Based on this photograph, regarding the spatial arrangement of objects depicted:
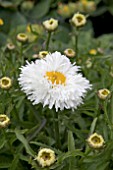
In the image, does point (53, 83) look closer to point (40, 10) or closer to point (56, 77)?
point (56, 77)

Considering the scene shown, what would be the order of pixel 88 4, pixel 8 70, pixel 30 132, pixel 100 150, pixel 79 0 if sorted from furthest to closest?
pixel 79 0, pixel 88 4, pixel 8 70, pixel 30 132, pixel 100 150

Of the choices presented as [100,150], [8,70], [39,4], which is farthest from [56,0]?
[100,150]

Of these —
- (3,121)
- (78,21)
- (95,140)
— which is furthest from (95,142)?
(78,21)

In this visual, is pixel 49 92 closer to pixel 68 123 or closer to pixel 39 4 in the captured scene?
pixel 68 123

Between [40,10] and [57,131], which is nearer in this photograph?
[57,131]

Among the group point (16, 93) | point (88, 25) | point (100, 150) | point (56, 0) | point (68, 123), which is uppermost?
point (56, 0)

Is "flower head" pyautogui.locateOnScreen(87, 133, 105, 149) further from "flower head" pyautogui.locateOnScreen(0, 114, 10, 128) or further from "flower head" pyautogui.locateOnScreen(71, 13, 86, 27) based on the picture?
"flower head" pyautogui.locateOnScreen(71, 13, 86, 27)

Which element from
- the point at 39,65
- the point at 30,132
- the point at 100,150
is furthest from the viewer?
the point at 30,132

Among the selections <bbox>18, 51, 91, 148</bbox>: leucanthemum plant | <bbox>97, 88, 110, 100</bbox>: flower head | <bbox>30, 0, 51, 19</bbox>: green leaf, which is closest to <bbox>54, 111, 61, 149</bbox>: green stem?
<bbox>18, 51, 91, 148</bbox>: leucanthemum plant
